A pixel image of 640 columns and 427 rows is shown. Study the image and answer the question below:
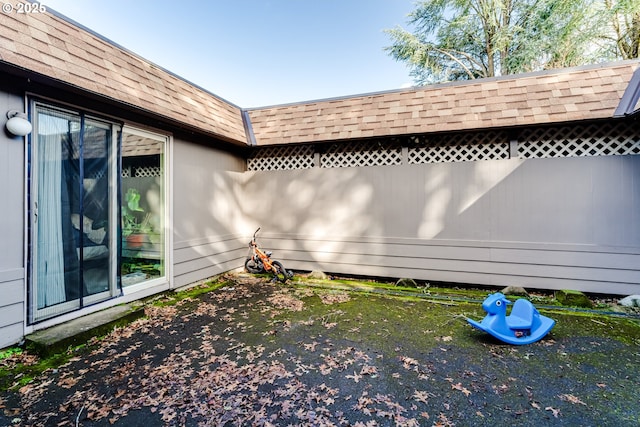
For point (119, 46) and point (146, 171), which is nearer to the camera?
point (119, 46)

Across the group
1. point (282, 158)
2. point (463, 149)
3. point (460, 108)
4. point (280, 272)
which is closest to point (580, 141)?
point (463, 149)

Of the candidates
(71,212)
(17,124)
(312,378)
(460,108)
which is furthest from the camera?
(460,108)

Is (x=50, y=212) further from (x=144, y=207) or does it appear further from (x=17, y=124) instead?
(x=144, y=207)

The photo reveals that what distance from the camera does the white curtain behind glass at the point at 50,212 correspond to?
→ 292cm

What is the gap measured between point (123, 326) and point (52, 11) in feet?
11.3

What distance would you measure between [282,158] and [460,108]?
3272 millimetres

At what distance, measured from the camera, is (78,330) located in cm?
292

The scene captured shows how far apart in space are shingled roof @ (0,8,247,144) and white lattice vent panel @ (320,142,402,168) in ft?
6.02

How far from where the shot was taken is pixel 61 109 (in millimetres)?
3090

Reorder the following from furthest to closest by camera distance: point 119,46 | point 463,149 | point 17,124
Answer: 1. point 463,149
2. point 119,46
3. point 17,124

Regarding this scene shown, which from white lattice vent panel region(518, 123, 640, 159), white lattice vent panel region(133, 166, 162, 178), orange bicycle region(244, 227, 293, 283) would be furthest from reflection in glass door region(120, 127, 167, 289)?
white lattice vent panel region(518, 123, 640, 159)

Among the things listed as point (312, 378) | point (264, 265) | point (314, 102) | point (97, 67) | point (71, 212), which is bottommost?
point (312, 378)

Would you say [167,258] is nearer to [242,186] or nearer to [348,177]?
[242,186]

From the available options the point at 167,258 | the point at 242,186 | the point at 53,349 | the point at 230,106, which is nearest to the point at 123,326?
the point at 53,349
